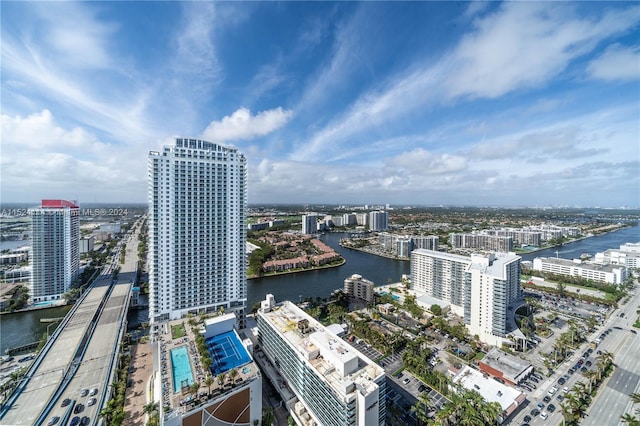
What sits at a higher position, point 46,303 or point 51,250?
point 51,250

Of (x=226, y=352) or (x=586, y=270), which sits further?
(x=586, y=270)

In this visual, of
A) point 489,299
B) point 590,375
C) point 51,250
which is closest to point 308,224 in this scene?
point 51,250

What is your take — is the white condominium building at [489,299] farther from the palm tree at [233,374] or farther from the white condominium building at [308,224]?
the white condominium building at [308,224]

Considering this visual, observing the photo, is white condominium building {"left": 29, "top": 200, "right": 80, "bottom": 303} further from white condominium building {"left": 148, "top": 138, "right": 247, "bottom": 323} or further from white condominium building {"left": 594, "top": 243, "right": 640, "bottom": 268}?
white condominium building {"left": 594, "top": 243, "right": 640, "bottom": 268}

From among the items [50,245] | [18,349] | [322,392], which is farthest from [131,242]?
[322,392]

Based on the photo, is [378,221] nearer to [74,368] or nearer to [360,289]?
[360,289]

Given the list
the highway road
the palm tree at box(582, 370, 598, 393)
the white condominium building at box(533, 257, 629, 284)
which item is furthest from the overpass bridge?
the white condominium building at box(533, 257, 629, 284)
